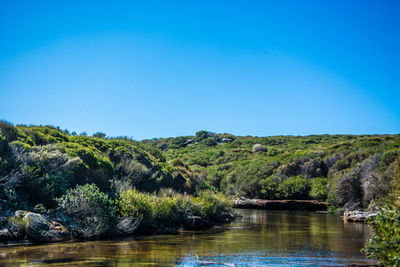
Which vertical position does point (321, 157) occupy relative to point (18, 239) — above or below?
above

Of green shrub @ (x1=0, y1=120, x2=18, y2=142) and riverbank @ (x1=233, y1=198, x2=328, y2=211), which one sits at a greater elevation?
green shrub @ (x1=0, y1=120, x2=18, y2=142)

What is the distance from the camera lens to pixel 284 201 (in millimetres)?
51281

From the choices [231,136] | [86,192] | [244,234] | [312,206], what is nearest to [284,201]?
[312,206]

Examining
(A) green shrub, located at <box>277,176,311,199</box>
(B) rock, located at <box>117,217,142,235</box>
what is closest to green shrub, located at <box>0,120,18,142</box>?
(B) rock, located at <box>117,217,142,235</box>

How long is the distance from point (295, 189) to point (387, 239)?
4445 centimetres

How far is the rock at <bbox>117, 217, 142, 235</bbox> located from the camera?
19.1m

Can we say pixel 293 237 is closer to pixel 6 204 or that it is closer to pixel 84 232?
pixel 84 232

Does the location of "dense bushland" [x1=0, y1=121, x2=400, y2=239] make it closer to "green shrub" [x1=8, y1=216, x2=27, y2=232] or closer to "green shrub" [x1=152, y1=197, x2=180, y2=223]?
"green shrub" [x1=152, y1=197, x2=180, y2=223]

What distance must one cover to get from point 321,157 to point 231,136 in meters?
73.1

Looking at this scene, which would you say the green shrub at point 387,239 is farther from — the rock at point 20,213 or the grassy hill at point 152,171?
the grassy hill at point 152,171

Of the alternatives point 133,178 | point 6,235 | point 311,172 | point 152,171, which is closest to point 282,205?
point 311,172

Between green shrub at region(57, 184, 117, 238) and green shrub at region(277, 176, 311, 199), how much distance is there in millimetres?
38935

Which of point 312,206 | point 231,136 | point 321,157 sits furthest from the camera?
point 231,136

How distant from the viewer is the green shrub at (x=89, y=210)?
17.8 m
